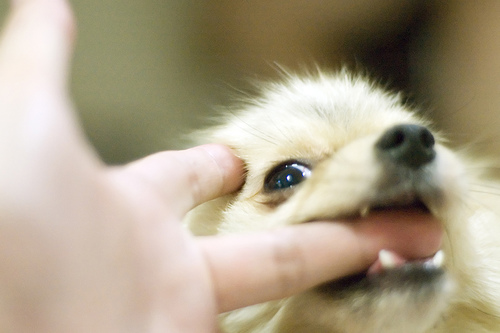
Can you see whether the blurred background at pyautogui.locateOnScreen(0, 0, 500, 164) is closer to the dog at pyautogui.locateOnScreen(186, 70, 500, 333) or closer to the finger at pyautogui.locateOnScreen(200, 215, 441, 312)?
the dog at pyautogui.locateOnScreen(186, 70, 500, 333)

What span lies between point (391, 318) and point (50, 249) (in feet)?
1.24

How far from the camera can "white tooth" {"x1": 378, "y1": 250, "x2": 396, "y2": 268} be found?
20.6 inches

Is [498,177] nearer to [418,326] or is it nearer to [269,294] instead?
[418,326]

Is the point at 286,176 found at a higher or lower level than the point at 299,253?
higher

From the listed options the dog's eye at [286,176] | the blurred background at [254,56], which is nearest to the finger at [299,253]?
the dog's eye at [286,176]

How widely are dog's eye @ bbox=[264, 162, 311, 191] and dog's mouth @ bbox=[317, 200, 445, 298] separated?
0.60ft

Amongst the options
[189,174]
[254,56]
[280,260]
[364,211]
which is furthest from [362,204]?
[254,56]

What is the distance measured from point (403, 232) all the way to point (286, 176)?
0.24m

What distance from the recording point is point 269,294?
50 centimetres

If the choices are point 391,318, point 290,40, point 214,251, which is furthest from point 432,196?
point 290,40

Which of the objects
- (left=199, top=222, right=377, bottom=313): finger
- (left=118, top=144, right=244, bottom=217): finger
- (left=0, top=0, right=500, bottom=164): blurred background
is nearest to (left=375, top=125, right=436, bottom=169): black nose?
(left=199, top=222, right=377, bottom=313): finger

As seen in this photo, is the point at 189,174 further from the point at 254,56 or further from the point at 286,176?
the point at 254,56

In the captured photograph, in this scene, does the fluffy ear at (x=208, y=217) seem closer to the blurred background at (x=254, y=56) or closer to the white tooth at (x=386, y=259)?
the white tooth at (x=386, y=259)

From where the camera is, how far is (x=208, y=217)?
794mm
